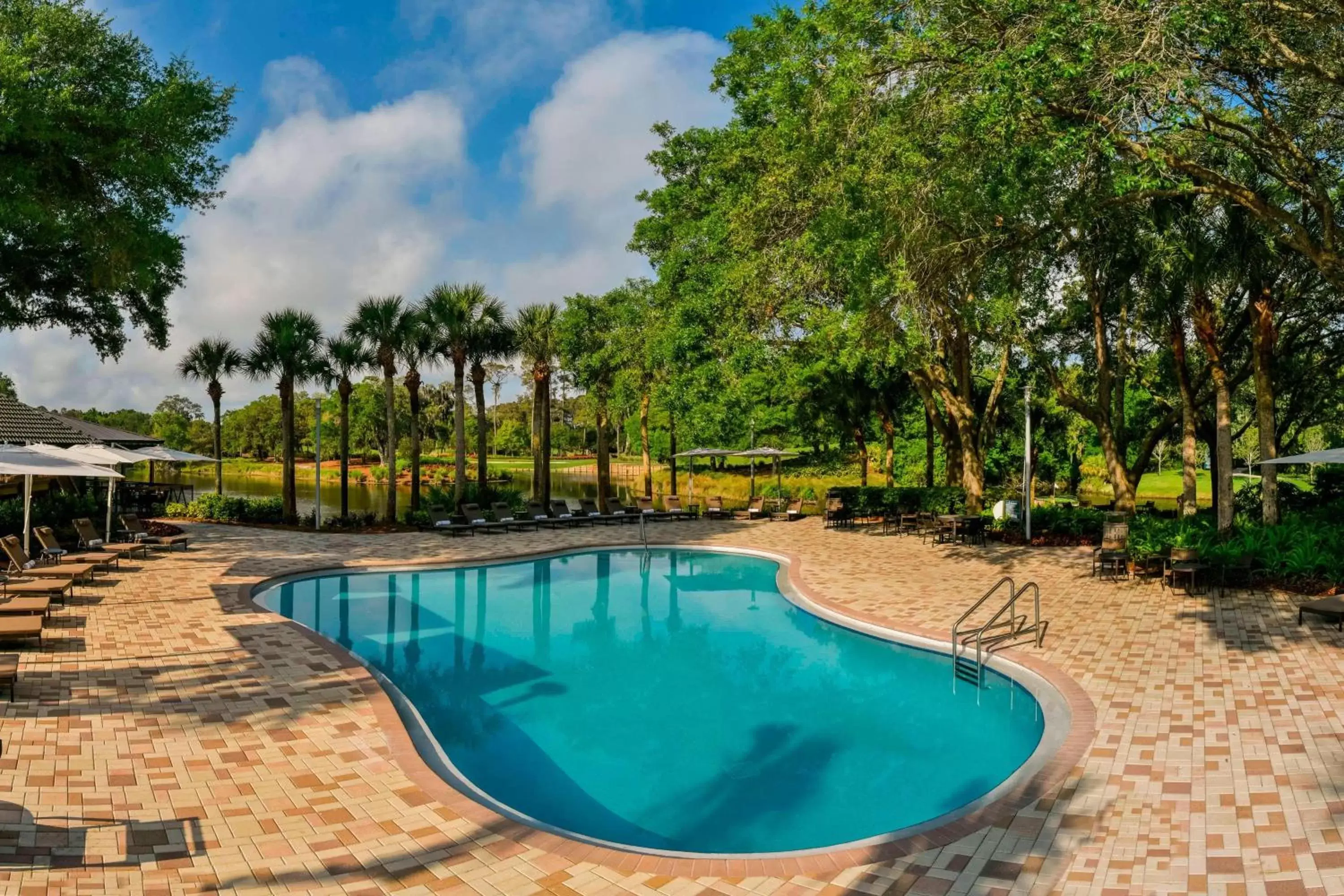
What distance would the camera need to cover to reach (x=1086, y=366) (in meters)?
27.3

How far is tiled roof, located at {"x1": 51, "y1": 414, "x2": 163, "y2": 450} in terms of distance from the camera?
22.4 meters

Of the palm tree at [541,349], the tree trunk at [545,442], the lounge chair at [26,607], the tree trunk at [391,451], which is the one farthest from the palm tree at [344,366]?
the lounge chair at [26,607]

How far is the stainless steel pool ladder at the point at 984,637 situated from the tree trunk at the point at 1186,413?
10.6 meters

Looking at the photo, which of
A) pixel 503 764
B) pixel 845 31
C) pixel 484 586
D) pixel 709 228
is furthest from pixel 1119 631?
pixel 709 228

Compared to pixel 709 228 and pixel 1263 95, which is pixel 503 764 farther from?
pixel 709 228

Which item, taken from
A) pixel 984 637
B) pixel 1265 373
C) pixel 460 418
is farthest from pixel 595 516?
pixel 1265 373

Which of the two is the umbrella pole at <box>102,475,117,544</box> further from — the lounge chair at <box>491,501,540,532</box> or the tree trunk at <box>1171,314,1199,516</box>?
the tree trunk at <box>1171,314,1199,516</box>

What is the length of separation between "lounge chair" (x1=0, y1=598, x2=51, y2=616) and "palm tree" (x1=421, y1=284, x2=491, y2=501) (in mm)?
15983

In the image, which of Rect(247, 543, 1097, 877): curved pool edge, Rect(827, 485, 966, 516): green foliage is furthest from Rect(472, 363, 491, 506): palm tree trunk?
Rect(247, 543, 1097, 877): curved pool edge

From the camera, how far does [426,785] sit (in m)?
6.13

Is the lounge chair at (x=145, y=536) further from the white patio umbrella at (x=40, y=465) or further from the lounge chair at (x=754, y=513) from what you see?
the lounge chair at (x=754, y=513)

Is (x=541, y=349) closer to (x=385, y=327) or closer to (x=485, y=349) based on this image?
(x=485, y=349)

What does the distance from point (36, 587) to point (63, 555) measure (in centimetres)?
457

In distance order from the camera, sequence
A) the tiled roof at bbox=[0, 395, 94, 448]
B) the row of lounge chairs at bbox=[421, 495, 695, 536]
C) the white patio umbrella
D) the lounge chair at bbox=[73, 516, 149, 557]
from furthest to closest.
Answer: the row of lounge chairs at bbox=[421, 495, 695, 536], the tiled roof at bbox=[0, 395, 94, 448], the lounge chair at bbox=[73, 516, 149, 557], the white patio umbrella
